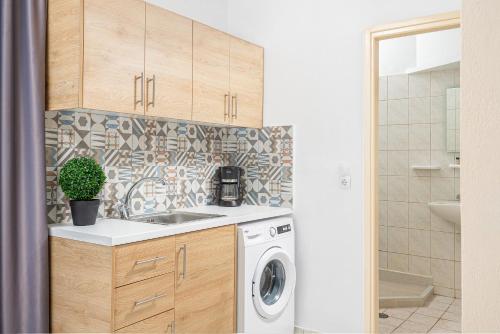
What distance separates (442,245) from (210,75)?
2.87 metres

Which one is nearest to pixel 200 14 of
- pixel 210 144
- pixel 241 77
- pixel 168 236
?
pixel 241 77

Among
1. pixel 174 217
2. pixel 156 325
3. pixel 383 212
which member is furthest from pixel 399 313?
pixel 156 325

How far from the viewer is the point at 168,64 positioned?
95.6 inches

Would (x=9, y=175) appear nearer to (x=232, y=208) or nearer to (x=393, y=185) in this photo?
(x=232, y=208)

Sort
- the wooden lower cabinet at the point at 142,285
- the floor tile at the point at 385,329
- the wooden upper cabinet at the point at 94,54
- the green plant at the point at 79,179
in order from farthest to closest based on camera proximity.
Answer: the floor tile at the point at 385,329 < the green plant at the point at 79,179 < the wooden upper cabinet at the point at 94,54 < the wooden lower cabinet at the point at 142,285

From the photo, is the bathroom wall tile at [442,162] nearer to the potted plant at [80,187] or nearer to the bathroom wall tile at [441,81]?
the bathroom wall tile at [441,81]

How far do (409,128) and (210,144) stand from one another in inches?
86.1

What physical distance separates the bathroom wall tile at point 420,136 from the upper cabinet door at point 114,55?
9.83ft

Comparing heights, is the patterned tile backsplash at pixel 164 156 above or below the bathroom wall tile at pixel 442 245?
above

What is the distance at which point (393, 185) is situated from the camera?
440 centimetres

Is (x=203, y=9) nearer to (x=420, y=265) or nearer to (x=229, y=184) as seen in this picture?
(x=229, y=184)

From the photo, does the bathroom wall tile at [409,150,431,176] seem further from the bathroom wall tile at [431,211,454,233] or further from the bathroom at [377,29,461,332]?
the bathroom wall tile at [431,211,454,233]

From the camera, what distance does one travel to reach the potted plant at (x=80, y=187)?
2.11 meters

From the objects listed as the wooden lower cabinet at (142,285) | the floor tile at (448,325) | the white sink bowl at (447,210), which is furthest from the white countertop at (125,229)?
the white sink bowl at (447,210)
